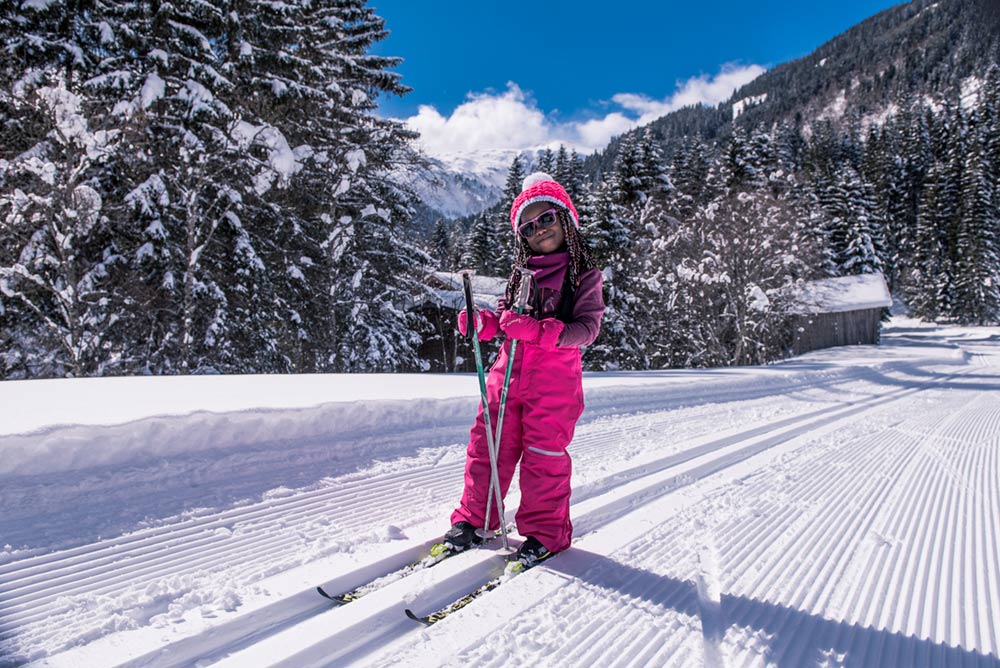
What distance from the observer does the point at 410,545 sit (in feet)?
7.50

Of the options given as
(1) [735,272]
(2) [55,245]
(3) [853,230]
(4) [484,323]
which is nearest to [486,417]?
(4) [484,323]

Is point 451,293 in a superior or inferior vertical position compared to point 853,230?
inferior

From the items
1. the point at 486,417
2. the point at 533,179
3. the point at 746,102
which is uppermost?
the point at 746,102

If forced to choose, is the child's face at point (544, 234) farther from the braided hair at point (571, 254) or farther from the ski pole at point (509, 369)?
the ski pole at point (509, 369)

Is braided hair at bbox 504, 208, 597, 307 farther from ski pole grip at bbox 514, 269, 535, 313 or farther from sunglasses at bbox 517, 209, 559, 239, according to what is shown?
ski pole grip at bbox 514, 269, 535, 313

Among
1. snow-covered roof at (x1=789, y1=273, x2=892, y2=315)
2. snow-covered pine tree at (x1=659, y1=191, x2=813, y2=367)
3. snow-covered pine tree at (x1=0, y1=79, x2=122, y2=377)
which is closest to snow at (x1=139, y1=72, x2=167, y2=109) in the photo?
snow-covered pine tree at (x1=0, y1=79, x2=122, y2=377)

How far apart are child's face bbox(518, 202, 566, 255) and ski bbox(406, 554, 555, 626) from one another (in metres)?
1.46

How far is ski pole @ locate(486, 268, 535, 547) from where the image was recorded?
230 centimetres

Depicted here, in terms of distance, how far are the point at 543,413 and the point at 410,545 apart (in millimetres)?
848

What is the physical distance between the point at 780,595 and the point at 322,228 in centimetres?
1426

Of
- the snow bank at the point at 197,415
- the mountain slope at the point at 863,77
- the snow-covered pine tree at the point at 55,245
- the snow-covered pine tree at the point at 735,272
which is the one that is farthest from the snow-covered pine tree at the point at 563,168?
the mountain slope at the point at 863,77

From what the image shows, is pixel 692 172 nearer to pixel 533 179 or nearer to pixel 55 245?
pixel 55 245

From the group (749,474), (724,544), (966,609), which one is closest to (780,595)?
(724,544)

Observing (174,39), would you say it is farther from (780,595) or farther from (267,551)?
(780,595)
